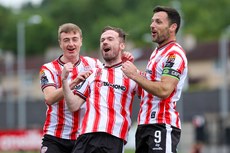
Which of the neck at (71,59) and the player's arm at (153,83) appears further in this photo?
the neck at (71,59)

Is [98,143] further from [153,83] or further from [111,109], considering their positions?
[153,83]

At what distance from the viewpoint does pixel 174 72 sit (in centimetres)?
1030

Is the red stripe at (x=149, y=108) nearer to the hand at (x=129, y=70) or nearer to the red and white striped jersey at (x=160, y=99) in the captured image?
the red and white striped jersey at (x=160, y=99)

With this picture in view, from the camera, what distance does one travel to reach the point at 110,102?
1053 centimetres

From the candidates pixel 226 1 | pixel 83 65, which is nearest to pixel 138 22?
pixel 226 1

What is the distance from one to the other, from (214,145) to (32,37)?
8956 centimetres

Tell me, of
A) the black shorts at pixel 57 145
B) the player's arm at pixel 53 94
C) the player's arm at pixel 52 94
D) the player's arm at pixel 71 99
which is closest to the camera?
the player's arm at pixel 71 99

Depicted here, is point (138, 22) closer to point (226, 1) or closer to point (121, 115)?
point (226, 1)

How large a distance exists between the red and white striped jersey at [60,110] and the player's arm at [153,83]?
1460 mm

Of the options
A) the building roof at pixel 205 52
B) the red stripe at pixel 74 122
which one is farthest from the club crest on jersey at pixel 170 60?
the building roof at pixel 205 52

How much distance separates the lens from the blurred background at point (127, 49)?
1581 inches

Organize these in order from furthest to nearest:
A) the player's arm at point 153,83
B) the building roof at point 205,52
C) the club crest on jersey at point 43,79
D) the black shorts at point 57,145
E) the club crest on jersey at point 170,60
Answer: the building roof at point 205,52
the black shorts at point 57,145
the club crest on jersey at point 43,79
the club crest on jersey at point 170,60
the player's arm at point 153,83

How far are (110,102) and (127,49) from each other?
9248cm

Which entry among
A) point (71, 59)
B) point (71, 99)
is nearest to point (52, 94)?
point (71, 99)
